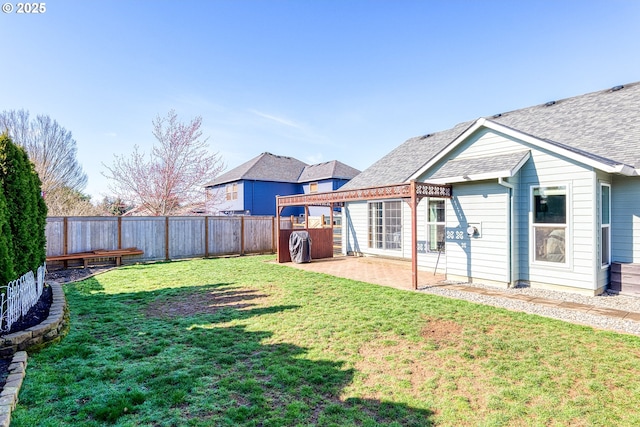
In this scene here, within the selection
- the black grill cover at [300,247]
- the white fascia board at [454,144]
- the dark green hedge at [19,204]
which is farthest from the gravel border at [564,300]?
the dark green hedge at [19,204]

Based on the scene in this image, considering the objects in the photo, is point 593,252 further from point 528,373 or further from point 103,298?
point 103,298

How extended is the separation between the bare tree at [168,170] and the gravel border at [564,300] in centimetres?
1433

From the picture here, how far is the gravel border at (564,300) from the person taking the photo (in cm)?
492

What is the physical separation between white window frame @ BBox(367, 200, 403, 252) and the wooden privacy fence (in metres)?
5.18

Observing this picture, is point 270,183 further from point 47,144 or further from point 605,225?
point 605,225

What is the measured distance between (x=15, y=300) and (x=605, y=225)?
10.7 meters

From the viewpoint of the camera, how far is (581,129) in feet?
29.3

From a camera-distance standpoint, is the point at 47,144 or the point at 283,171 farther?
the point at 283,171

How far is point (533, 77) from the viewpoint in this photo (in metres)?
12.0

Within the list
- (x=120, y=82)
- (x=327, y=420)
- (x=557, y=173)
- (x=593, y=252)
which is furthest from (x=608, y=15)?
(x=120, y=82)

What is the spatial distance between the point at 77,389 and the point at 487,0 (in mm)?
12824

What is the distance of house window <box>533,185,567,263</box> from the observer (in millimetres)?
6902

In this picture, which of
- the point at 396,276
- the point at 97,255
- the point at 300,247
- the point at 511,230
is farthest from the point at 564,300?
the point at 97,255

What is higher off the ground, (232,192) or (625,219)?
(232,192)
